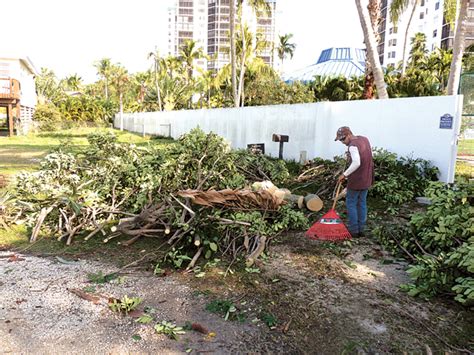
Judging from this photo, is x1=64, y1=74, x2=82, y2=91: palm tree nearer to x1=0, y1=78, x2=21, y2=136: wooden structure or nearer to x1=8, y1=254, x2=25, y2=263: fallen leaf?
x1=0, y1=78, x2=21, y2=136: wooden structure

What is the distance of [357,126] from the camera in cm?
1030

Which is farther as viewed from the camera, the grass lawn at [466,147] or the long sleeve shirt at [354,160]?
the grass lawn at [466,147]

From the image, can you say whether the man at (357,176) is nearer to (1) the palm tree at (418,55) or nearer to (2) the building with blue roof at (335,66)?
(2) the building with blue roof at (335,66)

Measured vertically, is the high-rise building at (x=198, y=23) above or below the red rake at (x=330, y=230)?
above

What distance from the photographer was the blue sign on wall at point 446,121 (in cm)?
786

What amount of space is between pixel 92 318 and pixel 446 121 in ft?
24.1

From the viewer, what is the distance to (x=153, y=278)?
4391mm

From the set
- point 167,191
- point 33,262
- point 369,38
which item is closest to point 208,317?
point 33,262

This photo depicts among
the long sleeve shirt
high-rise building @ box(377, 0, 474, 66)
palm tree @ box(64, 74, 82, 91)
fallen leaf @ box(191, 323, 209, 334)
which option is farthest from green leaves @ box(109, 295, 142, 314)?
palm tree @ box(64, 74, 82, 91)

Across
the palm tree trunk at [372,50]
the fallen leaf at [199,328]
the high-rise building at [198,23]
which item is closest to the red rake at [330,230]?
the fallen leaf at [199,328]

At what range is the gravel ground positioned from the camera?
3.07 m

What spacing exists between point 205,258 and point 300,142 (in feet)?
25.8

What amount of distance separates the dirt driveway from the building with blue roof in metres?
30.2

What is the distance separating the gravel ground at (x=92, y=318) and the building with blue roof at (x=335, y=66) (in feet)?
101
